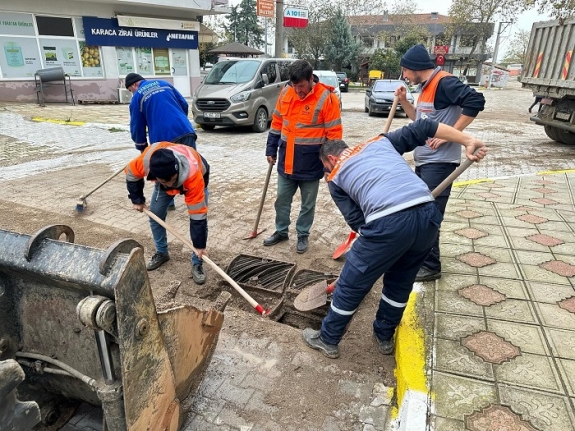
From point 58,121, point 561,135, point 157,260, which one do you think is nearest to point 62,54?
point 58,121

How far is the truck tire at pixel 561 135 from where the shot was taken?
9.57 meters

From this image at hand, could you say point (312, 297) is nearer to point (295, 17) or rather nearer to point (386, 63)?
point (295, 17)

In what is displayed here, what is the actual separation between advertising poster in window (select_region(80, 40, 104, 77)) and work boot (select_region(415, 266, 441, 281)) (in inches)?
653

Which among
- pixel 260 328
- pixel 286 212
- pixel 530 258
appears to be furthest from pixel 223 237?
pixel 530 258

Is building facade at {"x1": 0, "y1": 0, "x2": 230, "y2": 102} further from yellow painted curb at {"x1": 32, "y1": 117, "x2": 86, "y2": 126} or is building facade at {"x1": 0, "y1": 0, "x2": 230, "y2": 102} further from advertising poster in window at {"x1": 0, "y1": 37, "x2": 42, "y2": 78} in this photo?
yellow painted curb at {"x1": 32, "y1": 117, "x2": 86, "y2": 126}

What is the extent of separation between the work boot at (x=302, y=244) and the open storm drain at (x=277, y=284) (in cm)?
Result: 36

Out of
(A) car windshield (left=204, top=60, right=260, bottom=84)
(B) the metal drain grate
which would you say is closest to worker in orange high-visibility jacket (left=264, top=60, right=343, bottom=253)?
(B) the metal drain grate

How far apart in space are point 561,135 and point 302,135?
856cm

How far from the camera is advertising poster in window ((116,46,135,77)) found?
55.1 ft

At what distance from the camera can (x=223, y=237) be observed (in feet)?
15.2

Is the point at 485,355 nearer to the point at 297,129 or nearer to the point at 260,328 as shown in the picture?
the point at 260,328

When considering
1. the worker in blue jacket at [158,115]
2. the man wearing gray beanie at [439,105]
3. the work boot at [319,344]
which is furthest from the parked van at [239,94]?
the work boot at [319,344]

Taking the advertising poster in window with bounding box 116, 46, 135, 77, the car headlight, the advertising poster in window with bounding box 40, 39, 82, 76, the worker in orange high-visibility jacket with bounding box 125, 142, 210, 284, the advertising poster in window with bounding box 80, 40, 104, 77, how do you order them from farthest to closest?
the advertising poster in window with bounding box 116, 46, 135, 77, the advertising poster in window with bounding box 80, 40, 104, 77, the advertising poster in window with bounding box 40, 39, 82, 76, the car headlight, the worker in orange high-visibility jacket with bounding box 125, 142, 210, 284

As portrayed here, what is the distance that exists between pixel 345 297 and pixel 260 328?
32.9 inches
